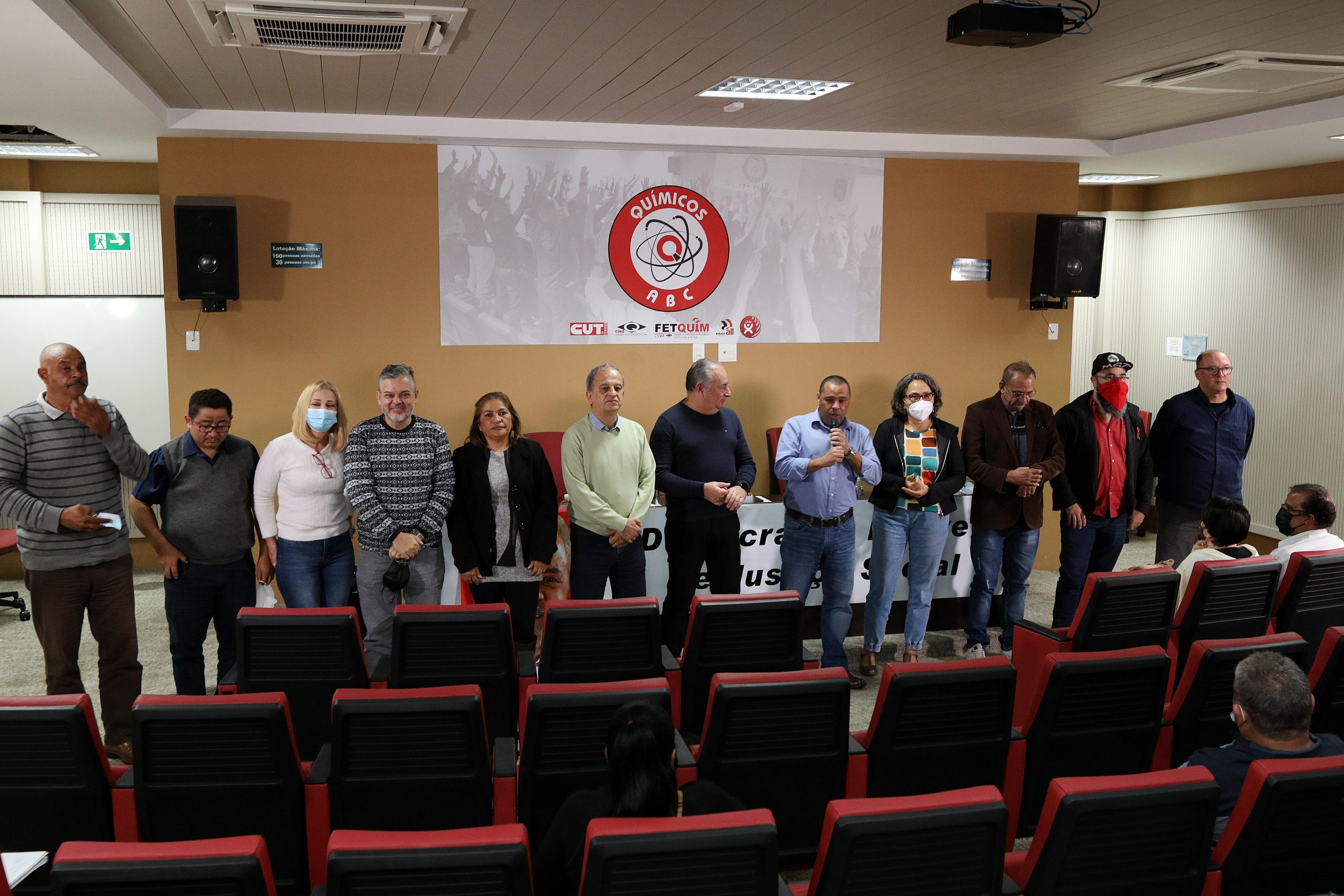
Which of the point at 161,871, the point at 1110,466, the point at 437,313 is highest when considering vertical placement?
the point at 437,313

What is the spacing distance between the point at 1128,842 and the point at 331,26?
3.92 m

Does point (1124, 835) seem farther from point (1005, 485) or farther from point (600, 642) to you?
point (1005, 485)

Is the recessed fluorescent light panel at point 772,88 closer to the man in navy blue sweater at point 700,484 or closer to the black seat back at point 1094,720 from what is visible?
the man in navy blue sweater at point 700,484

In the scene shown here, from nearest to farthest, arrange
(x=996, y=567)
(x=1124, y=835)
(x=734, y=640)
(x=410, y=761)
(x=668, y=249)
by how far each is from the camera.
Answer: (x=1124, y=835) → (x=410, y=761) → (x=734, y=640) → (x=996, y=567) → (x=668, y=249)

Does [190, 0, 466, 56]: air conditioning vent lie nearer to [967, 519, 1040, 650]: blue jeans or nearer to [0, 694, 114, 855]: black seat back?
[0, 694, 114, 855]: black seat back

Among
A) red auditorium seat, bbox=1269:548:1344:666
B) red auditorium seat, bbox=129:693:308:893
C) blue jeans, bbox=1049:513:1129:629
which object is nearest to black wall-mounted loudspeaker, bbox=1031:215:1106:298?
blue jeans, bbox=1049:513:1129:629

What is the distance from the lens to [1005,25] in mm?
3350

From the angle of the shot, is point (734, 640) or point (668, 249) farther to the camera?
point (668, 249)

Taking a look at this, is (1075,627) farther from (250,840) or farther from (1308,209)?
(1308,209)

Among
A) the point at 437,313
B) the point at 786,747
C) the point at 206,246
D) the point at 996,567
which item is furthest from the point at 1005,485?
the point at 206,246

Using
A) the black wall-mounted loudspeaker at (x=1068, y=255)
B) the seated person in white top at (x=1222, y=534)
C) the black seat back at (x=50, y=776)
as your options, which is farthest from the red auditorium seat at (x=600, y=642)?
the black wall-mounted loudspeaker at (x=1068, y=255)

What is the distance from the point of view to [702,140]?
21.5ft

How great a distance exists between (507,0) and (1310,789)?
3.49 m

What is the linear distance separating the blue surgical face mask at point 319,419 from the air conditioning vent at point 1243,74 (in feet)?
13.6
